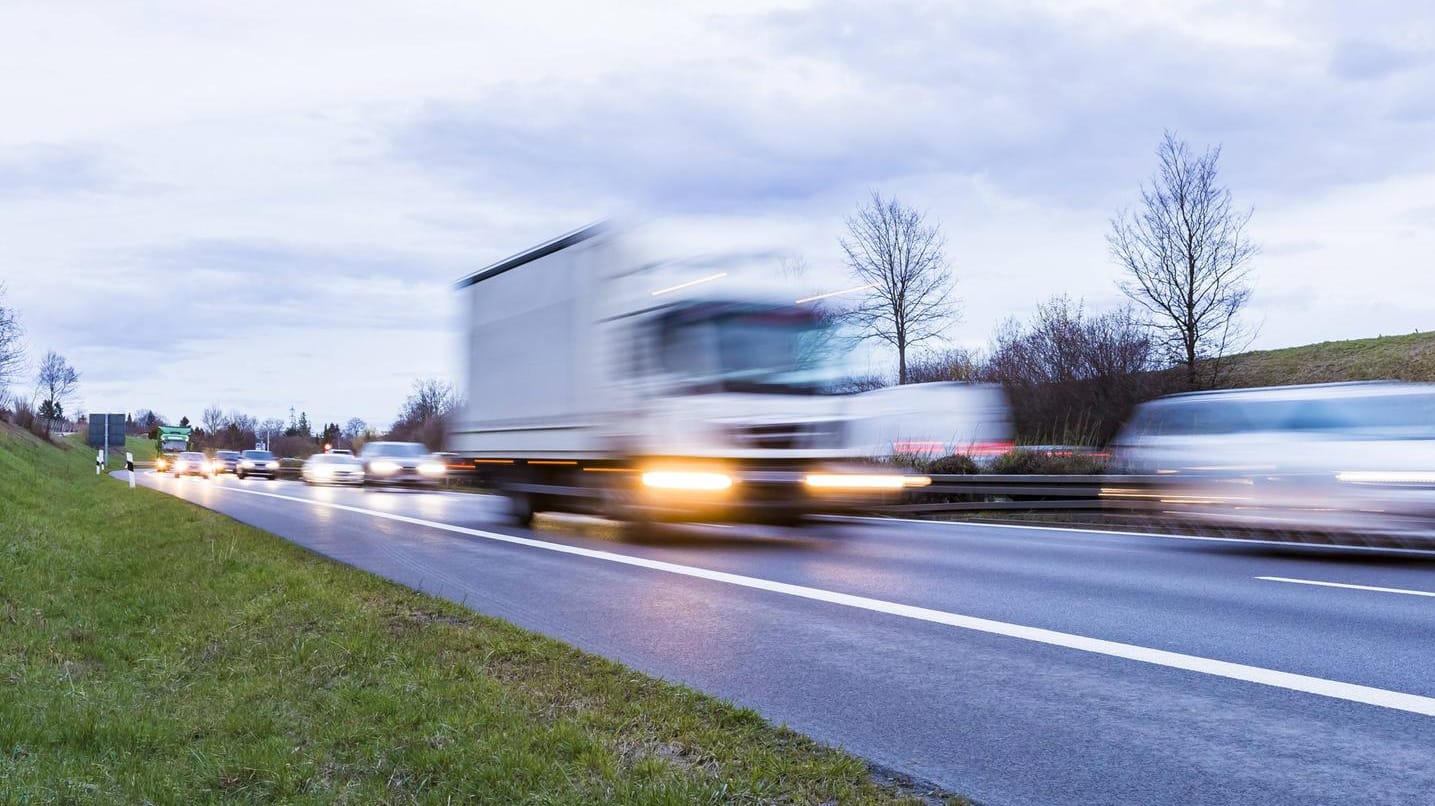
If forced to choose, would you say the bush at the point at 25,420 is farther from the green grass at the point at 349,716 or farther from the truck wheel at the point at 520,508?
the green grass at the point at 349,716

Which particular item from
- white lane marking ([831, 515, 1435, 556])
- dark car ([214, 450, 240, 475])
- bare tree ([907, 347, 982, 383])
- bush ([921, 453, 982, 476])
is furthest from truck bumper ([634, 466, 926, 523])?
dark car ([214, 450, 240, 475])

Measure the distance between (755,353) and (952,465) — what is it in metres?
10.9

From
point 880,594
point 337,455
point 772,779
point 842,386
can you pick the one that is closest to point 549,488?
point 842,386

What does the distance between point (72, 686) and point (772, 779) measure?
492 centimetres

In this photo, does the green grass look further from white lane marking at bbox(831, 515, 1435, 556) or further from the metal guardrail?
the metal guardrail

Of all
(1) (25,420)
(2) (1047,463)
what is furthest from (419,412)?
(2) (1047,463)

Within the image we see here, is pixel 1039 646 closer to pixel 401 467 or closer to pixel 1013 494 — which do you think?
pixel 1013 494

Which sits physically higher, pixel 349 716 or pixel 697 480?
pixel 697 480

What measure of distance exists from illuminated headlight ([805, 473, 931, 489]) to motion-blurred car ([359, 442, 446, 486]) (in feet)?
72.9

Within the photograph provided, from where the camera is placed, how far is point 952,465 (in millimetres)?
22344

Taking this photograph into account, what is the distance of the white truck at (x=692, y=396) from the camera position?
1230cm

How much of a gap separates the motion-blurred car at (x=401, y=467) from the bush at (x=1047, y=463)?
18.1 metres

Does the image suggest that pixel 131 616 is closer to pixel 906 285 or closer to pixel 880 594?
pixel 880 594

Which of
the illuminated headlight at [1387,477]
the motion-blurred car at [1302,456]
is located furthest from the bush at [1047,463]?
the illuminated headlight at [1387,477]
